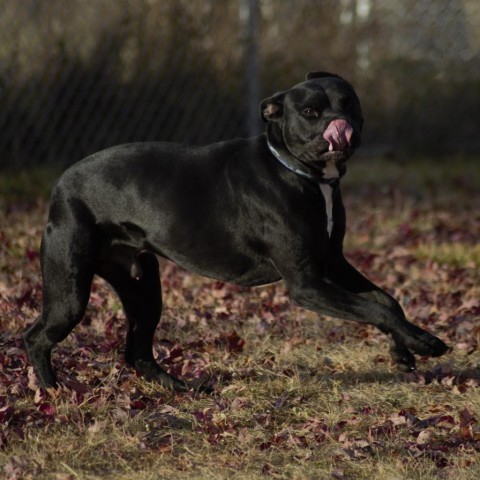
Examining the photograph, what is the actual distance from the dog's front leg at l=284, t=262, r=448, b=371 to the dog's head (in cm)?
44

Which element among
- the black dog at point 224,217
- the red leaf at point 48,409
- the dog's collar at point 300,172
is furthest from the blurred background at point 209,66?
the red leaf at point 48,409

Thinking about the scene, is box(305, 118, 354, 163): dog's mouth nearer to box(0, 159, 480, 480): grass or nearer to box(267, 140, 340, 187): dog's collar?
box(267, 140, 340, 187): dog's collar

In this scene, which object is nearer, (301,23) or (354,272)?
(354,272)

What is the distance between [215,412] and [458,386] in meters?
1.10

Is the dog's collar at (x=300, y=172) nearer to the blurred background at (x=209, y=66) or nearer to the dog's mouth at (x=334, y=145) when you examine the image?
the dog's mouth at (x=334, y=145)

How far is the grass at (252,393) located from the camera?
3711mm

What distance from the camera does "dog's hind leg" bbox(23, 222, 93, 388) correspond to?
428cm

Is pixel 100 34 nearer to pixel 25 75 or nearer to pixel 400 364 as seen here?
pixel 25 75

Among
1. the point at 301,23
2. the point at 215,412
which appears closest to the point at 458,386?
the point at 215,412

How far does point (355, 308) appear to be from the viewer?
Answer: 4094mm

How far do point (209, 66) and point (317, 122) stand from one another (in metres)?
5.83

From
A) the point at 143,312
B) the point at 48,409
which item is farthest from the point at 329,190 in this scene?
the point at 48,409

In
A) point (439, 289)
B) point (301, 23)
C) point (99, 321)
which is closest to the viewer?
point (99, 321)

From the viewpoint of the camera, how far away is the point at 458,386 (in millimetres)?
4539
